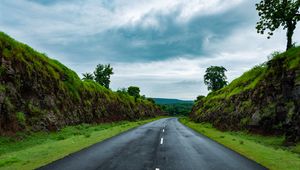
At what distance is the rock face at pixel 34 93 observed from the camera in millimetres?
21500

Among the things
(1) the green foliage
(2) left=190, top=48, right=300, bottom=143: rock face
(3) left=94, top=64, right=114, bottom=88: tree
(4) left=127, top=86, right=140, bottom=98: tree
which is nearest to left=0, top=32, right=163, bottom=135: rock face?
(1) the green foliage

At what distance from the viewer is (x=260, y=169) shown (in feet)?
34.6

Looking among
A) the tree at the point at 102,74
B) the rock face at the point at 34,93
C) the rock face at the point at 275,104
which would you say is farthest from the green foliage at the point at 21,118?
the tree at the point at 102,74

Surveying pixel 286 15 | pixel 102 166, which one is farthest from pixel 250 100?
pixel 102 166

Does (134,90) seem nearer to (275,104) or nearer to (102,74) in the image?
(102,74)

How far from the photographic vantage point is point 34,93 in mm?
26438

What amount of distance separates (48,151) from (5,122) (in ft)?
23.6

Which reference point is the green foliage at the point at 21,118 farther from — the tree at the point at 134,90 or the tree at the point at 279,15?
the tree at the point at 134,90

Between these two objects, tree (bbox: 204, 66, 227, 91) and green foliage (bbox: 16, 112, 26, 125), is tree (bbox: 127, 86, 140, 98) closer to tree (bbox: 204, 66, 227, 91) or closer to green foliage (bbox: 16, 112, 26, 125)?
tree (bbox: 204, 66, 227, 91)

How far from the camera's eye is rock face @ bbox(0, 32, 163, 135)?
846 inches

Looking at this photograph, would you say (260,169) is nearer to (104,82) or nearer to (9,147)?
(9,147)

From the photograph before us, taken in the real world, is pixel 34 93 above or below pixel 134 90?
below

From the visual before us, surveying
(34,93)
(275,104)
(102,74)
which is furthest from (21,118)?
(102,74)

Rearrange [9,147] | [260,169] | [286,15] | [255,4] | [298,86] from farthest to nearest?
[255,4] → [286,15] → [298,86] → [9,147] → [260,169]
